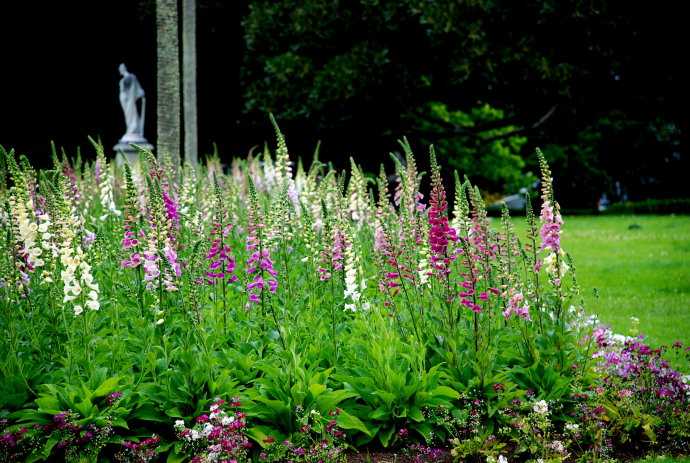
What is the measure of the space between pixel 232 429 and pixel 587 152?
25707 mm

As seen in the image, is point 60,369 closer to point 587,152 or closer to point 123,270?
point 123,270

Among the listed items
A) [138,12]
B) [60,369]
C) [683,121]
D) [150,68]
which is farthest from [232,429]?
[150,68]

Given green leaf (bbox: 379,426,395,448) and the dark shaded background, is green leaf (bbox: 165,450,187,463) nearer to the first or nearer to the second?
green leaf (bbox: 379,426,395,448)

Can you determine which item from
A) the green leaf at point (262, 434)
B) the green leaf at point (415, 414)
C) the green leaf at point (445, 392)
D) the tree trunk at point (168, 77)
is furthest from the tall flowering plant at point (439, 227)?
the tree trunk at point (168, 77)

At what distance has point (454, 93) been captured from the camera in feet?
85.6

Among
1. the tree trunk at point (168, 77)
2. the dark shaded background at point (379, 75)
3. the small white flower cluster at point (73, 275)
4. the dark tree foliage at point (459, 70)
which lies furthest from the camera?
the dark shaded background at point (379, 75)

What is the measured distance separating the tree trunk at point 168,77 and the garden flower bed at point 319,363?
6725mm

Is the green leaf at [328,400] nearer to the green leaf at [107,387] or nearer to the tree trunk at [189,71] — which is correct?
the green leaf at [107,387]

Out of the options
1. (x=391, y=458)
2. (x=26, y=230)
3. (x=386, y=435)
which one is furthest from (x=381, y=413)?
(x=26, y=230)

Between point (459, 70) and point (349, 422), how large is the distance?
55.3ft

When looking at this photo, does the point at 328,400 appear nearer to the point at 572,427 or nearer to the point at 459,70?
the point at 572,427

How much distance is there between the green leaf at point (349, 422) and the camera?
15.5ft

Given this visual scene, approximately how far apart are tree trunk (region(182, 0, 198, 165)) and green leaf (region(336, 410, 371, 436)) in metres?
11.2

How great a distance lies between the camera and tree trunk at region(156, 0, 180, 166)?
12648 millimetres
